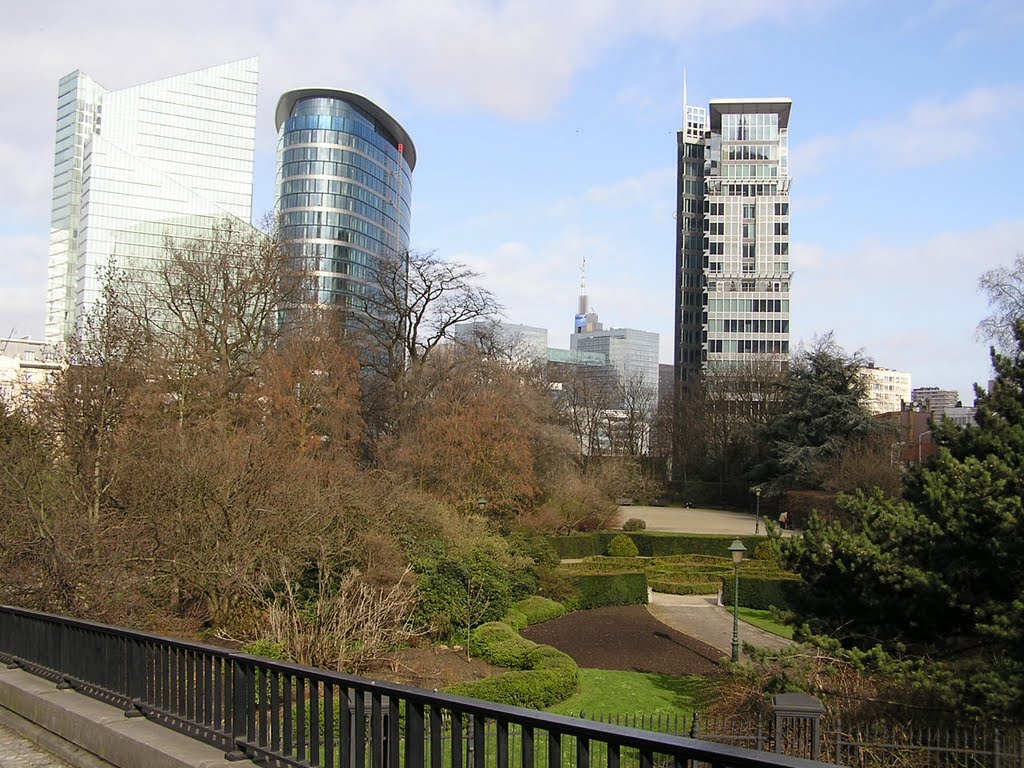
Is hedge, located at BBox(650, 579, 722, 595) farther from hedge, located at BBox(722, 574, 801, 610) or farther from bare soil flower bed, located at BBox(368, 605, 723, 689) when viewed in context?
bare soil flower bed, located at BBox(368, 605, 723, 689)

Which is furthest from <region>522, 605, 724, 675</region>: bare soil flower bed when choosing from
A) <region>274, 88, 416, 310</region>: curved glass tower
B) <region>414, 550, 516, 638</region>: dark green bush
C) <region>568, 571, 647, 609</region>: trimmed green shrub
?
<region>274, 88, 416, 310</region>: curved glass tower

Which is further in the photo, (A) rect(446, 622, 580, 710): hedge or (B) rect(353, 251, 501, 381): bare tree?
(B) rect(353, 251, 501, 381): bare tree

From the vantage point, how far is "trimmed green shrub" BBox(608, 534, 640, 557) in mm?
39906

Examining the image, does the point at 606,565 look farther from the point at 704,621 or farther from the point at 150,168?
the point at 150,168

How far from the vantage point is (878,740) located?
1212 centimetres

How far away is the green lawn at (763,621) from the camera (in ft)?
86.5

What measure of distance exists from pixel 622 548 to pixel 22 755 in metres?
34.7

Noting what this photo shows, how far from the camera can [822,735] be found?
12.2 metres

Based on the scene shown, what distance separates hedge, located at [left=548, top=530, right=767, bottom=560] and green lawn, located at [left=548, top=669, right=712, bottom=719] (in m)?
19.8

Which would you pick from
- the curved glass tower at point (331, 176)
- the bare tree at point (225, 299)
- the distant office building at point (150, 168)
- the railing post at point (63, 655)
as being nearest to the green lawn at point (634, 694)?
the railing post at point (63, 655)

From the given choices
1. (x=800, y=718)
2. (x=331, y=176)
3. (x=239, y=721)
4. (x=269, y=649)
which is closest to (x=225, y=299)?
(x=269, y=649)

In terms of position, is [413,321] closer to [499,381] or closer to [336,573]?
[499,381]

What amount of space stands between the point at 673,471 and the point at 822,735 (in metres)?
63.3

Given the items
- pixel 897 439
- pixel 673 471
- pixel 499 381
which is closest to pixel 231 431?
pixel 499 381
